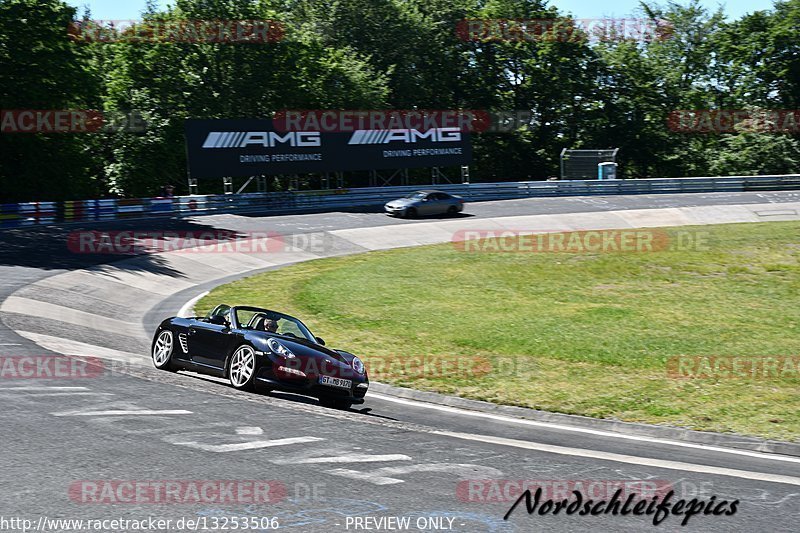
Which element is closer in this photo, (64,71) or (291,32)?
(64,71)

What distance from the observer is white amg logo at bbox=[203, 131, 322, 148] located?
4303cm

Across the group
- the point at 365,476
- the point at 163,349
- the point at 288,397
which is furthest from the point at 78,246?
the point at 365,476

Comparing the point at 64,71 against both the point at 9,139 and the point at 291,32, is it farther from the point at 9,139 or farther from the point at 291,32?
the point at 291,32

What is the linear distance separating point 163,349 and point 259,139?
31.1m

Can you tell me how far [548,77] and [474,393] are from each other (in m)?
57.6

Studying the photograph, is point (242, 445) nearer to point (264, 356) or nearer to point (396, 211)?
point (264, 356)

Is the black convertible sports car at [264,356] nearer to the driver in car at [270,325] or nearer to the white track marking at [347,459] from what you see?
the driver in car at [270,325]

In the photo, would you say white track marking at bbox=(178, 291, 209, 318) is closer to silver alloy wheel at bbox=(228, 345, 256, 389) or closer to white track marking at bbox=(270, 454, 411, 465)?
silver alloy wheel at bbox=(228, 345, 256, 389)

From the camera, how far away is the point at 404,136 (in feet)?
161

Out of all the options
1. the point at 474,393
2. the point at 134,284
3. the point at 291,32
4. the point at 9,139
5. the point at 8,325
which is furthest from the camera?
the point at 291,32

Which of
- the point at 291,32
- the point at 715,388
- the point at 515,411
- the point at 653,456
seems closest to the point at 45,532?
the point at 653,456

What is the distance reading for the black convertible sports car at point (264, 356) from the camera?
1217 cm

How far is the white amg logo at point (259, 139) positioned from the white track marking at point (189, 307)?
19370 millimetres

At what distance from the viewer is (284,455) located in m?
8.65
